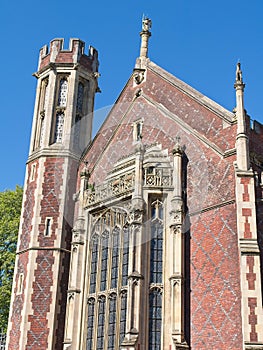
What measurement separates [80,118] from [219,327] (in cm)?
1318

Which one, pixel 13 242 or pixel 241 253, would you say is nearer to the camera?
pixel 241 253

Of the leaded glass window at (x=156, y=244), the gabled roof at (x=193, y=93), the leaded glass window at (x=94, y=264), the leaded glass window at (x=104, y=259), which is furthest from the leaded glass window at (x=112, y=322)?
the gabled roof at (x=193, y=93)

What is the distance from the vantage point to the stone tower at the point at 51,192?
70.3 feet

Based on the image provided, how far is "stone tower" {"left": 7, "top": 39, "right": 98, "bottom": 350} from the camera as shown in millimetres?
21438

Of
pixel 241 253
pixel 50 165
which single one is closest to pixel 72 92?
pixel 50 165

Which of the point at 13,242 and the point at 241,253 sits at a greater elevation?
the point at 13,242

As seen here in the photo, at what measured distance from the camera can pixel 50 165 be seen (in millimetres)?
24297

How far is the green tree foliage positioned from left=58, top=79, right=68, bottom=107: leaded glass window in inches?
356

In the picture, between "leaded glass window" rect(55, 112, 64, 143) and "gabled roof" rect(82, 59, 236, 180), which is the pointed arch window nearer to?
"gabled roof" rect(82, 59, 236, 180)

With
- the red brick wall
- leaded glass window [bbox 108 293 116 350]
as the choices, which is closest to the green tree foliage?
the red brick wall

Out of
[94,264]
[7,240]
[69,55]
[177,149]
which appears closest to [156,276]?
[94,264]

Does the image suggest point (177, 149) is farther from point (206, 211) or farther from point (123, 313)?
point (123, 313)

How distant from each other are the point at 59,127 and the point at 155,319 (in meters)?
11.3

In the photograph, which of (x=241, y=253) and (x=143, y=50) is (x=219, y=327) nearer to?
(x=241, y=253)
